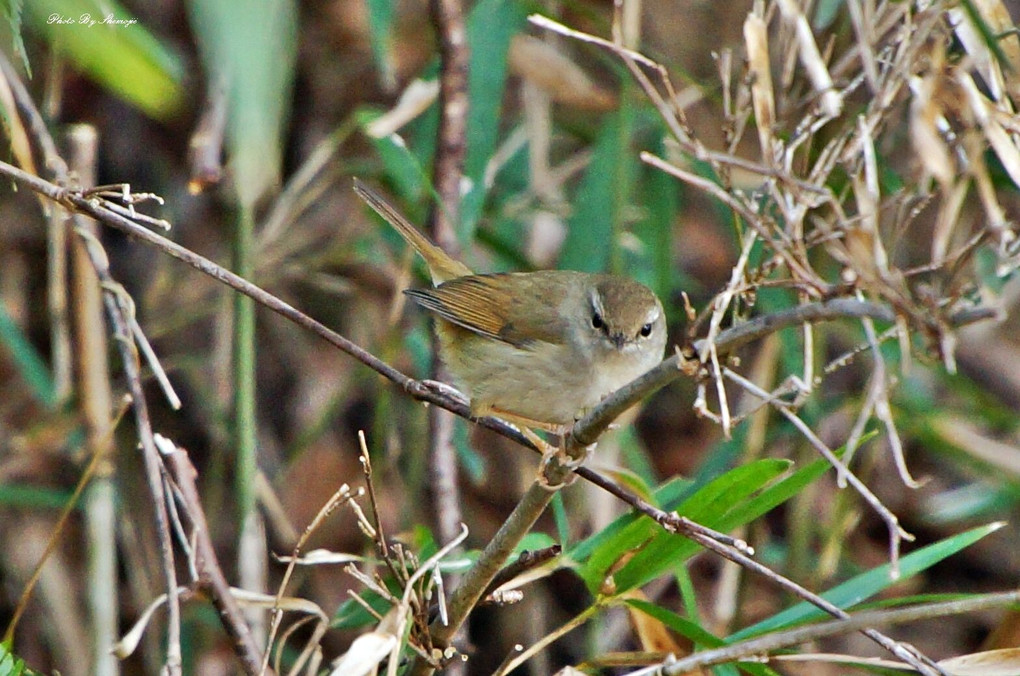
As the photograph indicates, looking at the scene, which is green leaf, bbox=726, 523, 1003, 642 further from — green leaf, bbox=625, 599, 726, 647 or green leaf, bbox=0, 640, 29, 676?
green leaf, bbox=0, 640, 29, 676

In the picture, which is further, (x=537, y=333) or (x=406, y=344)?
(x=406, y=344)

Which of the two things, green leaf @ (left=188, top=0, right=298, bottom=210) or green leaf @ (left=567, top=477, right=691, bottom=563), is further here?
green leaf @ (left=567, top=477, right=691, bottom=563)

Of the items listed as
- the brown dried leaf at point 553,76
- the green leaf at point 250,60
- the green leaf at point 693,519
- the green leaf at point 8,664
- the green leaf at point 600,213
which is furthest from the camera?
the brown dried leaf at point 553,76

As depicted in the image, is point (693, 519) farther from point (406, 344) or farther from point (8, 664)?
point (406, 344)

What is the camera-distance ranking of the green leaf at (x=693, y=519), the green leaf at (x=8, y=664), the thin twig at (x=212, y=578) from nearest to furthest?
the thin twig at (x=212, y=578) < the green leaf at (x=8, y=664) < the green leaf at (x=693, y=519)

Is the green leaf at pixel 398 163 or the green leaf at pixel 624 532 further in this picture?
the green leaf at pixel 398 163

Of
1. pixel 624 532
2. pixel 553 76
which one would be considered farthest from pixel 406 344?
pixel 624 532

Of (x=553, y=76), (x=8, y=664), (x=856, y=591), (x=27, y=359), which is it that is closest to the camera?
(x=8, y=664)

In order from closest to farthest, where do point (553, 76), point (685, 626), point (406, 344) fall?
1. point (685, 626)
2. point (553, 76)
3. point (406, 344)

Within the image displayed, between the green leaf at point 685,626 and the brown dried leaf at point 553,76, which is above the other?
the brown dried leaf at point 553,76

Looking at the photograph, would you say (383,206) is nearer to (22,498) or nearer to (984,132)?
(22,498)

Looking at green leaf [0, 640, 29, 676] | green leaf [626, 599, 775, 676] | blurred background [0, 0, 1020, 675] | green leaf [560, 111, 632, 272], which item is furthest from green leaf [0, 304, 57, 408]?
green leaf [626, 599, 775, 676]

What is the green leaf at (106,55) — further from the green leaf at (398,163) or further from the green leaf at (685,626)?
the green leaf at (398,163)

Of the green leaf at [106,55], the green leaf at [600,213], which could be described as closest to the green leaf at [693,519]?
the green leaf at [106,55]
